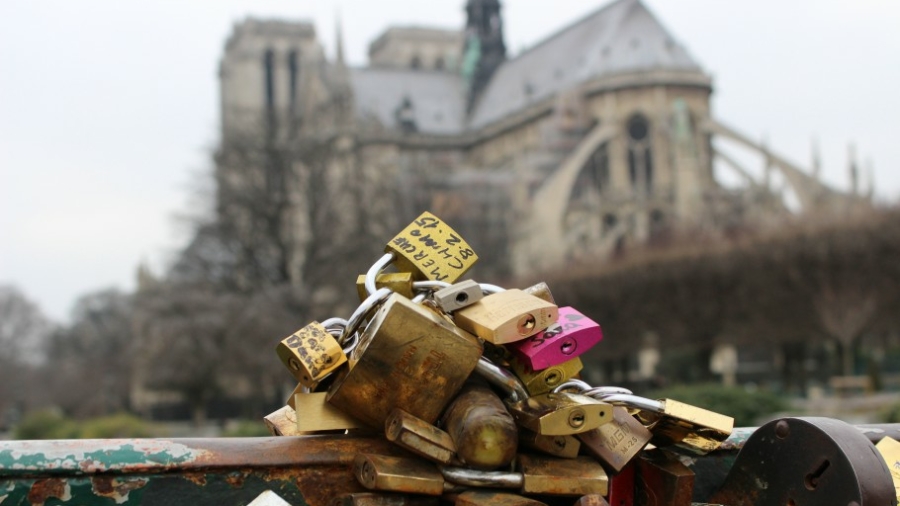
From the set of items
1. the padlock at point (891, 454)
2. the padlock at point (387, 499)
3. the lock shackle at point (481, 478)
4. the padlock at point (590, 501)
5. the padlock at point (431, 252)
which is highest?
the padlock at point (431, 252)

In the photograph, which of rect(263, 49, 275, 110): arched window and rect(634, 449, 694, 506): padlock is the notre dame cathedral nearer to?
rect(263, 49, 275, 110): arched window

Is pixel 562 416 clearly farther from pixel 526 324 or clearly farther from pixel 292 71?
pixel 292 71

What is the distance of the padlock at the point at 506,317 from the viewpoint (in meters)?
1.81

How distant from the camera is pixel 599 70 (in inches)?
2559

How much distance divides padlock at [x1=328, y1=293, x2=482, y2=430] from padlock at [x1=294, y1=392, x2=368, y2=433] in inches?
1.2

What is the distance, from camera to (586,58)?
67.6 meters

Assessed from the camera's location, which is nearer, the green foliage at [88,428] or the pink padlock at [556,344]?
the pink padlock at [556,344]

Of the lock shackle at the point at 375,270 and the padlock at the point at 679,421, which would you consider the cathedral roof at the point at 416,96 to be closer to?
the lock shackle at the point at 375,270

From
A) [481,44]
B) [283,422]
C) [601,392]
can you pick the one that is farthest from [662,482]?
[481,44]

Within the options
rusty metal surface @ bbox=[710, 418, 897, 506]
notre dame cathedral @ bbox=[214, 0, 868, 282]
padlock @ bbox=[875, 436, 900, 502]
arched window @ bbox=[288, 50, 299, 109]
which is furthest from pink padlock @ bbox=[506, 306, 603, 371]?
arched window @ bbox=[288, 50, 299, 109]

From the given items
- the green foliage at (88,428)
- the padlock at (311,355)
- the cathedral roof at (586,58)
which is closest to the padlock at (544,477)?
the padlock at (311,355)

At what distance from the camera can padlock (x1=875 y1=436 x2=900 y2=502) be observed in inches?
86.5

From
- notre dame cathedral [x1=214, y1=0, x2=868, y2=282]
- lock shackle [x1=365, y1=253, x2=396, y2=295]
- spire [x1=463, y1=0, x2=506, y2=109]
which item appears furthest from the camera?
spire [x1=463, y1=0, x2=506, y2=109]

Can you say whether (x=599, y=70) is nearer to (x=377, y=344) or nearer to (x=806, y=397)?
(x=806, y=397)
